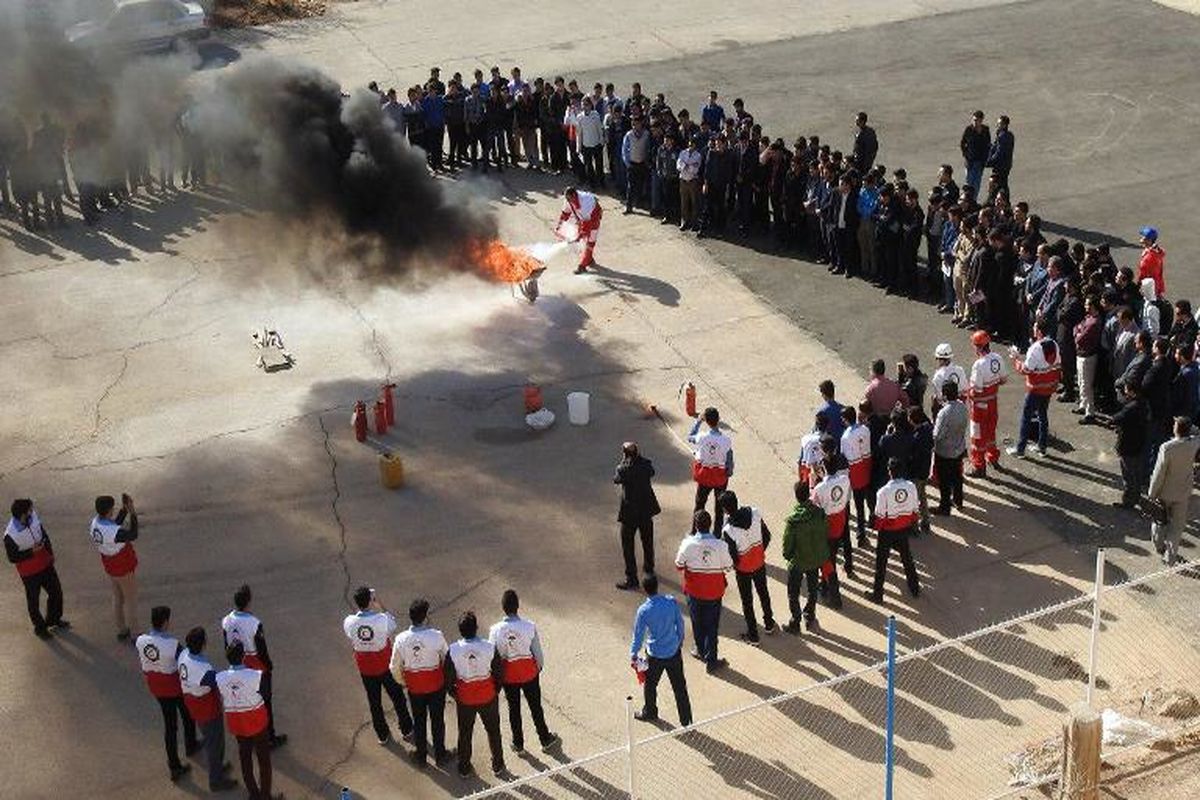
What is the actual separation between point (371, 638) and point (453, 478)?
4.45m

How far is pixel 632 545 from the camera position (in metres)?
14.0

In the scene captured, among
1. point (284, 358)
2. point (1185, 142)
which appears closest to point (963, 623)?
point (284, 358)

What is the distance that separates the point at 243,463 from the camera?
16469 millimetres

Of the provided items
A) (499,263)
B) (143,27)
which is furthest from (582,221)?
(143,27)

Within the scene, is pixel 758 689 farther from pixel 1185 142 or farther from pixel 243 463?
pixel 1185 142

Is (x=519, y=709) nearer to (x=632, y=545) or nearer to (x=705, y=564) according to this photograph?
(x=705, y=564)

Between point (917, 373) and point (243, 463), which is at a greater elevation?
point (917, 373)

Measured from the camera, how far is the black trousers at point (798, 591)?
13133 millimetres

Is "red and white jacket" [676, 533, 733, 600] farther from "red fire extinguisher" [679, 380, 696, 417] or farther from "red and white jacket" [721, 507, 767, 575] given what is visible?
"red fire extinguisher" [679, 380, 696, 417]

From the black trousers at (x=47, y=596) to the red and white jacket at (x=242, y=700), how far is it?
122 inches

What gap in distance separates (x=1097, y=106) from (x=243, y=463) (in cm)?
1568

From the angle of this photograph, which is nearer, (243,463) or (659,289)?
(243,463)

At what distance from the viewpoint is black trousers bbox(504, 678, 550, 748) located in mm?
11781

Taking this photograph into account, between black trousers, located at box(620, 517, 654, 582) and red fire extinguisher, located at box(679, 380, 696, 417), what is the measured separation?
298 cm
